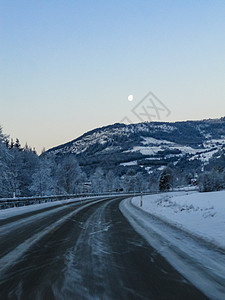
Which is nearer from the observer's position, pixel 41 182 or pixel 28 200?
pixel 28 200

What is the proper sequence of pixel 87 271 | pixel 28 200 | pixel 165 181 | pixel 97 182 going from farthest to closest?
pixel 165 181, pixel 97 182, pixel 28 200, pixel 87 271

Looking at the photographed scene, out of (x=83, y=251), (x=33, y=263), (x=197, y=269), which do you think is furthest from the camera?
(x=83, y=251)

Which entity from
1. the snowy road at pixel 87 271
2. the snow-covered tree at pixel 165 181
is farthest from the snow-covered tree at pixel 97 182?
the snowy road at pixel 87 271

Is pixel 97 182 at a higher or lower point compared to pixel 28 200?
lower

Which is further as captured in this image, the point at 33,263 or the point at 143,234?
the point at 143,234

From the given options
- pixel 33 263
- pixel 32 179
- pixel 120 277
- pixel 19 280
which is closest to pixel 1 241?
pixel 33 263

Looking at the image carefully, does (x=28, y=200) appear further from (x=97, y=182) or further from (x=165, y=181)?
(x=165, y=181)

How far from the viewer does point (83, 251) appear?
559cm

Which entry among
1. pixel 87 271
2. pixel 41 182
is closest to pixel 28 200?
pixel 41 182

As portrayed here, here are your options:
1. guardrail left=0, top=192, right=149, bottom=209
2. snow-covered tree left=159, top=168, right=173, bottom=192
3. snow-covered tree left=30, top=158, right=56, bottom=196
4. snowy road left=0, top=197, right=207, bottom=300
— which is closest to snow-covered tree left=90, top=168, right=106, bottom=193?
snow-covered tree left=159, top=168, right=173, bottom=192

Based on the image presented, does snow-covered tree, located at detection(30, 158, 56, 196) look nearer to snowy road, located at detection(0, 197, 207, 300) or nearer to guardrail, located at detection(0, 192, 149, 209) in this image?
guardrail, located at detection(0, 192, 149, 209)

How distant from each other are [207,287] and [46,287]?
2.35 meters

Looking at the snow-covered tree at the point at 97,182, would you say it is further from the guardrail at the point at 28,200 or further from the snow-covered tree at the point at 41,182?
the snow-covered tree at the point at 41,182

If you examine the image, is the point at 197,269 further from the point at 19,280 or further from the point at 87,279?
the point at 19,280
